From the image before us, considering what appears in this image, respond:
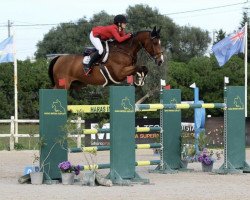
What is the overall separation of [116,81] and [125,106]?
1.47ft

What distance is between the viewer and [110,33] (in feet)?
36.4

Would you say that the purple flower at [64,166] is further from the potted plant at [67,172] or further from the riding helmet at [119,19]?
the riding helmet at [119,19]

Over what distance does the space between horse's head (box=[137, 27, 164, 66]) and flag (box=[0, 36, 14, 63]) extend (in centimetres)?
1187

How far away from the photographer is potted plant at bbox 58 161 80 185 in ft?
35.3

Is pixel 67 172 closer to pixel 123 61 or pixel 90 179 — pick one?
pixel 90 179

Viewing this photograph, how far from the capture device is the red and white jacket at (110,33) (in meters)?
11.0

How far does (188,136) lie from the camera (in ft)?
42.9

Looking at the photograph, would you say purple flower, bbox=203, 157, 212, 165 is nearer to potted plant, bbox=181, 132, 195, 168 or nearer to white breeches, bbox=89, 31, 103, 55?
potted plant, bbox=181, 132, 195, 168

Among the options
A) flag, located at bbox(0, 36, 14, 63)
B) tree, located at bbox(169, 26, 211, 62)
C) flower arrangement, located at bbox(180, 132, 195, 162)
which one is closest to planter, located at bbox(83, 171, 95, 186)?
flower arrangement, located at bbox(180, 132, 195, 162)

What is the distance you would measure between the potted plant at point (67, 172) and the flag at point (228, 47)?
11.4 m

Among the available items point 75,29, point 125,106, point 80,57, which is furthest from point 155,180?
point 75,29

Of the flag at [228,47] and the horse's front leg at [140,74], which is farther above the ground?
the flag at [228,47]

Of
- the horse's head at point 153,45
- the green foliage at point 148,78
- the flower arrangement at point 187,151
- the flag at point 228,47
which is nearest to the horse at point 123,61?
the horse's head at point 153,45

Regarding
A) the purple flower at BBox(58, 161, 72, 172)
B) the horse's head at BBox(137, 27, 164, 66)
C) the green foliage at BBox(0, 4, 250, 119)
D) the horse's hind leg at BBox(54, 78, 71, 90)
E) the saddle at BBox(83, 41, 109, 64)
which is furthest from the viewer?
the green foliage at BBox(0, 4, 250, 119)
